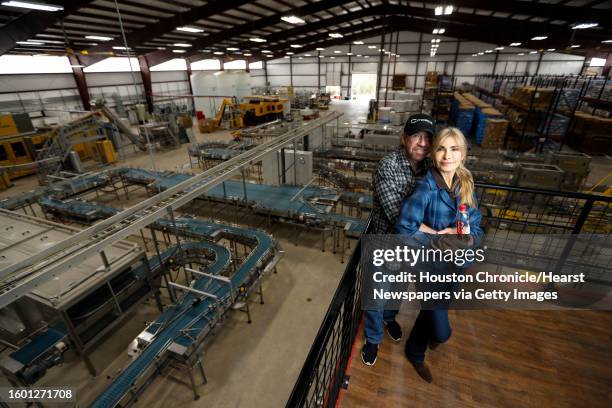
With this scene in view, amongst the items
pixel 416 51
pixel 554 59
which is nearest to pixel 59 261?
pixel 416 51

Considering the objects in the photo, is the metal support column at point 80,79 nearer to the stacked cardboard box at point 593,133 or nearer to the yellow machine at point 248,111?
the yellow machine at point 248,111

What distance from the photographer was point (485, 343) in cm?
243

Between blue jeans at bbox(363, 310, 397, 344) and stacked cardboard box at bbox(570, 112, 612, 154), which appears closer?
blue jeans at bbox(363, 310, 397, 344)

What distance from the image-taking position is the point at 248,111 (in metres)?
18.8

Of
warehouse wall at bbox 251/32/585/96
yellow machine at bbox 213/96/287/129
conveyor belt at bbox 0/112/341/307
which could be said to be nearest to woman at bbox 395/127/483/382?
conveyor belt at bbox 0/112/341/307

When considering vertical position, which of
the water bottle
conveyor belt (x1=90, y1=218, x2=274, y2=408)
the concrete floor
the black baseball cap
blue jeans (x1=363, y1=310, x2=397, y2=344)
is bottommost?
the concrete floor

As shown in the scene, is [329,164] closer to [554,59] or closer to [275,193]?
[275,193]

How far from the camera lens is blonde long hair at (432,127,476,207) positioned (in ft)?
5.43

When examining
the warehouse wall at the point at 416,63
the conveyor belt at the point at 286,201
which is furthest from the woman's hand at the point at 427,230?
the warehouse wall at the point at 416,63

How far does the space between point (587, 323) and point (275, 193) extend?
20.8ft

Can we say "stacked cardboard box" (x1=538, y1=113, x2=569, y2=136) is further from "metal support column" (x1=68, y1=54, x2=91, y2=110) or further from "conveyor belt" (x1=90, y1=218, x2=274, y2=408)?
"metal support column" (x1=68, y1=54, x2=91, y2=110)

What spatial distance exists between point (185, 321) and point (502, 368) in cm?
364

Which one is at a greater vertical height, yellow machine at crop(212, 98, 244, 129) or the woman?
the woman

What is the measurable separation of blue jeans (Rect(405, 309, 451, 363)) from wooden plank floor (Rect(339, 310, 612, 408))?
17 centimetres
